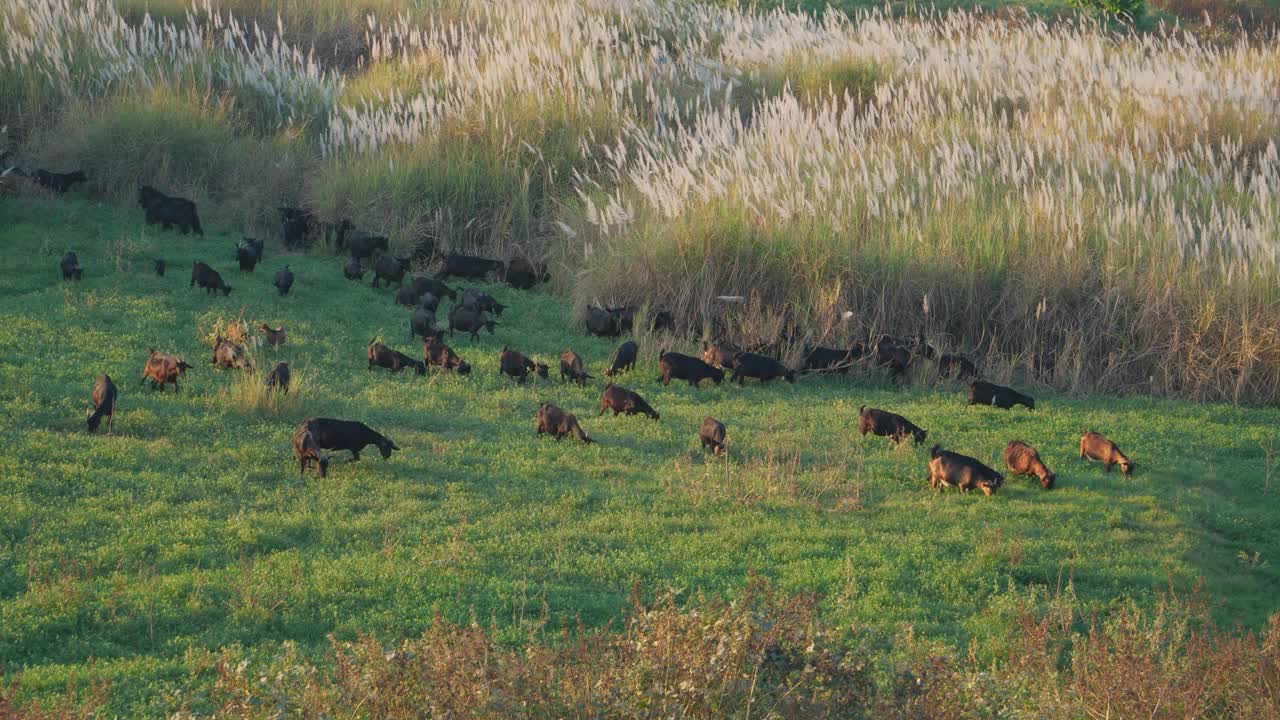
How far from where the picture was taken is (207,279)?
1389 cm

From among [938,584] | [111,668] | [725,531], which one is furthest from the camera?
Answer: [725,531]

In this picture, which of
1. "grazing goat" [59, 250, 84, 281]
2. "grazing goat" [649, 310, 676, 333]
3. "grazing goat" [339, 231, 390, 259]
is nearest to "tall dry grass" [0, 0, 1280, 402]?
"grazing goat" [649, 310, 676, 333]

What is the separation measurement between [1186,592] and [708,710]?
416 centimetres

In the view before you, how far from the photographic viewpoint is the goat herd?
30.3 feet

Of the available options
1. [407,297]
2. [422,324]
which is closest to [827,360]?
[422,324]

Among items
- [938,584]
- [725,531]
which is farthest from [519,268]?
[938,584]

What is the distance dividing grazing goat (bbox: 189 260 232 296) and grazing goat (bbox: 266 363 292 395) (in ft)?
12.3

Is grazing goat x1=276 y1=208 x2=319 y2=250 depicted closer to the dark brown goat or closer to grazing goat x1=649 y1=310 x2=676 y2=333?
the dark brown goat

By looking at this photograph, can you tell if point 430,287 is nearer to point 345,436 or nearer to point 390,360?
point 390,360

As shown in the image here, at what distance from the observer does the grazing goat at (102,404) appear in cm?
951

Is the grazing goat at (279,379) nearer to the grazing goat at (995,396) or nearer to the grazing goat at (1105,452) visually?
the grazing goat at (995,396)

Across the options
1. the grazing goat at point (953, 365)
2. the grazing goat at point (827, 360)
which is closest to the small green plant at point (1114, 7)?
the grazing goat at point (953, 365)

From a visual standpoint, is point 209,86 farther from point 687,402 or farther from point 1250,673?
point 1250,673

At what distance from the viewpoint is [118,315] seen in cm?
1316
